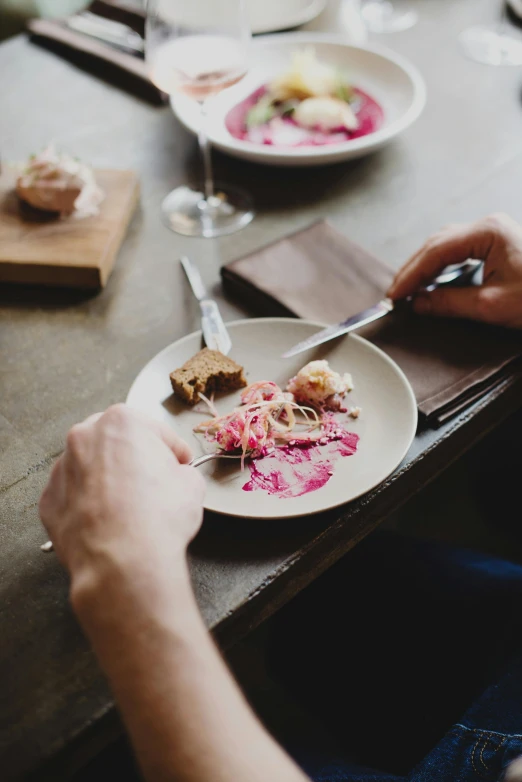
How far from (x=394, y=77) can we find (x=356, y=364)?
0.88 metres

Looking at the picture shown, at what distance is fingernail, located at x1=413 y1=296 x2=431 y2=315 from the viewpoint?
103 cm

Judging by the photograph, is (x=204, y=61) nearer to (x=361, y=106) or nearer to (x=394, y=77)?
(x=361, y=106)

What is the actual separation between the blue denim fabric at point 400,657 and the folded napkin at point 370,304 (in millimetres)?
273

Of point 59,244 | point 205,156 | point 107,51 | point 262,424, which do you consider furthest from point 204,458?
point 107,51

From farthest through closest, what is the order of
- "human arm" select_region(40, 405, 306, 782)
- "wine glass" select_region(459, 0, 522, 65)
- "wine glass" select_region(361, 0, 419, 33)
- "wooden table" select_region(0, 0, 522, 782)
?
"wine glass" select_region(361, 0, 419, 33)
"wine glass" select_region(459, 0, 522, 65)
"wooden table" select_region(0, 0, 522, 782)
"human arm" select_region(40, 405, 306, 782)

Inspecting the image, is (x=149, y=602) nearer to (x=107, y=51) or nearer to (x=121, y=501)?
(x=121, y=501)

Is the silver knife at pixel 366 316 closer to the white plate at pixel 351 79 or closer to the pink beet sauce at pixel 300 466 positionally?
the pink beet sauce at pixel 300 466

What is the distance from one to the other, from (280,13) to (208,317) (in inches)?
45.2

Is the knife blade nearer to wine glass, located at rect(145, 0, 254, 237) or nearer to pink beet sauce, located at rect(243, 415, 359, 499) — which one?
pink beet sauce, located at rect(243, 415, 359, 499)

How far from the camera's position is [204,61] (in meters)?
1.13

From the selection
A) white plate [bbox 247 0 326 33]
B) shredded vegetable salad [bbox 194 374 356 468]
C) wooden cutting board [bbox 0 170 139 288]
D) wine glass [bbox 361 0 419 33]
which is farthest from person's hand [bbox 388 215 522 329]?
wine glass [bbox 361 0 419 33]

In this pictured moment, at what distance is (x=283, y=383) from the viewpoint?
3.01ft

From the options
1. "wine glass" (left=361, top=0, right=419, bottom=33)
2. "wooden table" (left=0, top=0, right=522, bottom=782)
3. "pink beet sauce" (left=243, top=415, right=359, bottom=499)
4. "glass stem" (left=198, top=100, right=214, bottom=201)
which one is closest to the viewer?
"wooden table" (left=0, top=0, right=522, bottom=782)

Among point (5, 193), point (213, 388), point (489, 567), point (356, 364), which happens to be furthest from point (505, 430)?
point (5, 193)
